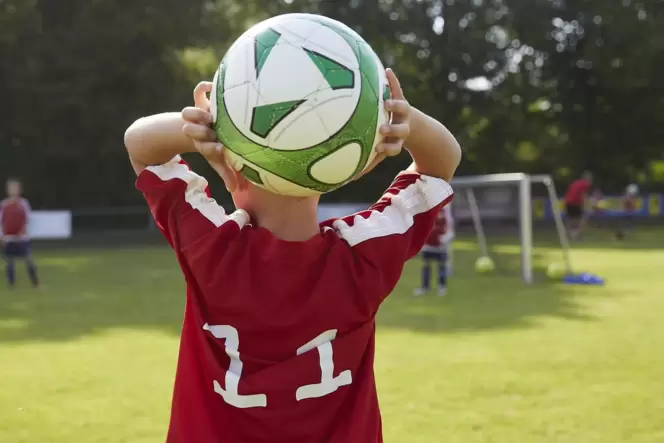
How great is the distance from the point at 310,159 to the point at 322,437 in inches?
29.9

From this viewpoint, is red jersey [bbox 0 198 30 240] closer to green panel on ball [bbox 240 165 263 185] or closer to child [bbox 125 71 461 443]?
child [bbox 125 71 461 443]

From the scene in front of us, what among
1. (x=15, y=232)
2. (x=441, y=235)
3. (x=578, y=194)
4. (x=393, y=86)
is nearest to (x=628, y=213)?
(x=578, y=194)

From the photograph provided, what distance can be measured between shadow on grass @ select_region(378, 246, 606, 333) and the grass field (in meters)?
0.03

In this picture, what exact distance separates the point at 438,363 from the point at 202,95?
572 centimetres

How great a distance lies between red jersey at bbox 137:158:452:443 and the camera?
1.91 metres

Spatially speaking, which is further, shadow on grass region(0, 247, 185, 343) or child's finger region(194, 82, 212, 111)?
shadow on grass region(0, 247, 185, 343)

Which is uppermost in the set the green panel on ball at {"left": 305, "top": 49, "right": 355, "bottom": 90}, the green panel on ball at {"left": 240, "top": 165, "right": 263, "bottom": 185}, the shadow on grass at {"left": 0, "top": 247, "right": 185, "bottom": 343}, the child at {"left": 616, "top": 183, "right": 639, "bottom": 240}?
the green panel on ball at {"left": 305, "top": 49, "right": 355, "bottom": 90}

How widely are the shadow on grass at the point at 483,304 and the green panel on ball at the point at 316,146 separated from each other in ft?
24.9

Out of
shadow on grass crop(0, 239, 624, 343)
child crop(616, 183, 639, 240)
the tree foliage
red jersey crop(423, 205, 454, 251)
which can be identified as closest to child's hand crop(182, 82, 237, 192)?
shadow on grass crop(0, 239, 624, 343)

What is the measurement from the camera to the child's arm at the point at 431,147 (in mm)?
2104

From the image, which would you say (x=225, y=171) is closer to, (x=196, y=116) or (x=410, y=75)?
(x=196, y=116)

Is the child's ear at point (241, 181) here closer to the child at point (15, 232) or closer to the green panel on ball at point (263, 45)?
the green panel on ball at point (263, 45)

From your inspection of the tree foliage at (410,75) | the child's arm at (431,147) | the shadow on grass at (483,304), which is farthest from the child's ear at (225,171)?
the tree foliage at (410,75)

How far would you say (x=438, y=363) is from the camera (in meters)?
7.36
